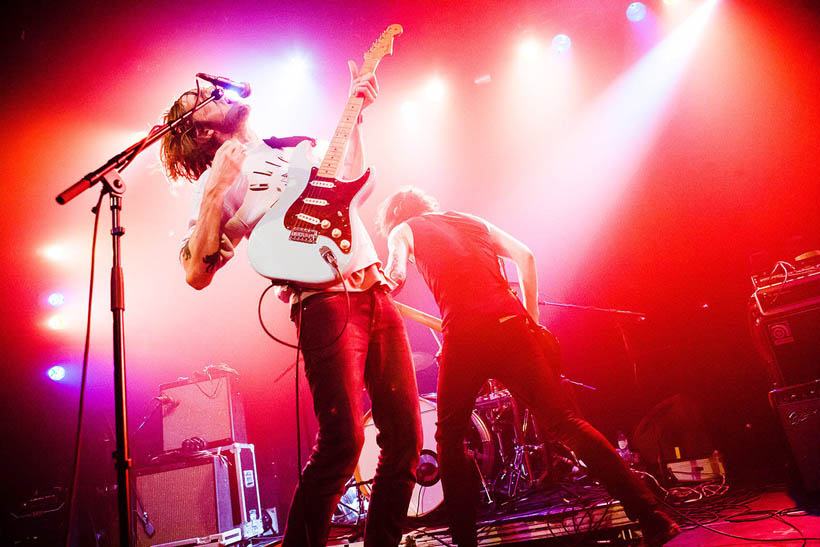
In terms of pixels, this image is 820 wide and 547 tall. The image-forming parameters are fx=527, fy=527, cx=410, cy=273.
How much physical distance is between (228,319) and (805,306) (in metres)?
6.00

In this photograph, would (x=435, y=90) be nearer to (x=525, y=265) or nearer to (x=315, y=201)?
(x=525, y=265)

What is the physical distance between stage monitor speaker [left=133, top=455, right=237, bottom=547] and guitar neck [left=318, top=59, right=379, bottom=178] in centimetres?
379

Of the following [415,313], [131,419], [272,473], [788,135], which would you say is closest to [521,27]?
[788,135]

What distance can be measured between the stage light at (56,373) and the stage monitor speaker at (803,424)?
7008 mm

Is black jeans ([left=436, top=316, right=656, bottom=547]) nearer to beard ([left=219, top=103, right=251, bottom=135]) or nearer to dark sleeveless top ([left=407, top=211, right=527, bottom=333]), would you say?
dark sleeveless top ([left=407, top=211, right=527, bottom=333])

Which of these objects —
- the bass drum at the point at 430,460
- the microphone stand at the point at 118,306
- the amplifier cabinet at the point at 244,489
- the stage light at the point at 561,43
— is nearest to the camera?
the microphone stand at the point at 118,306

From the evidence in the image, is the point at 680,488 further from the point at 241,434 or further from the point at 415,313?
the point at 241,434

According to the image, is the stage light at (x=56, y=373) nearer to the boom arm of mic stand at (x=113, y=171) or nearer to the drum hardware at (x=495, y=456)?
the drum hardware at (x=495, y=456)

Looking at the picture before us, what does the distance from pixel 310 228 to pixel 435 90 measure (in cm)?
490

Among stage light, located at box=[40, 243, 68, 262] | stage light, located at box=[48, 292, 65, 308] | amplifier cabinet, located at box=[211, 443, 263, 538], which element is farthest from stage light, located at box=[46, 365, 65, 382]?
amplifier cabinet, located at box=[211, 443, 263, 538]

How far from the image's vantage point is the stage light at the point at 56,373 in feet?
20.0

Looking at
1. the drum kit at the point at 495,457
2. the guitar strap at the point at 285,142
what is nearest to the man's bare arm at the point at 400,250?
the guitar strap at the point at 285,142

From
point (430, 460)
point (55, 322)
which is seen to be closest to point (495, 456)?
point (430, 460)

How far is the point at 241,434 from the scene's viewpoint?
5684 millimetres
